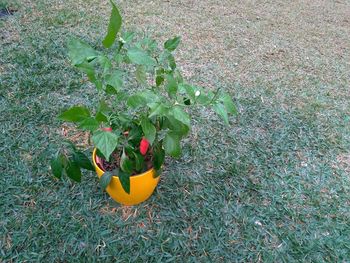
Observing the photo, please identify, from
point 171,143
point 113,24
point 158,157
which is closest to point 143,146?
point 158,157

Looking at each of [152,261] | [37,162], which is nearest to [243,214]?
[152,261]

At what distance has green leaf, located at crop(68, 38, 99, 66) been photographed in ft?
3.08

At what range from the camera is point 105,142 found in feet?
3.14

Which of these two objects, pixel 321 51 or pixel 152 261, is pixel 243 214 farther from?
pixel 321 51

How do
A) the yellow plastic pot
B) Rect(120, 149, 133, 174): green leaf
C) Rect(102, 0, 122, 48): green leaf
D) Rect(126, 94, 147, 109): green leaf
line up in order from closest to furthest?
Rect(102, 0, 122, 48): green leaf → Rect(126, 94, 147, 109): green leaf → Rect(120, 149, 133, 174): green leaf → the yellow plastic pot

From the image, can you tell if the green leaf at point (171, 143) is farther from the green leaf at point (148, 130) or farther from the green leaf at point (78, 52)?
the green leaf at point (78, 52)

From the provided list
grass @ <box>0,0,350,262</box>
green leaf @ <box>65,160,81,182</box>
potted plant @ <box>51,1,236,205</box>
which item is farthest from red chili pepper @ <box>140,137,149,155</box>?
grass @ <box>0,0,350,262</box>

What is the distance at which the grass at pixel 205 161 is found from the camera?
1.43 meters

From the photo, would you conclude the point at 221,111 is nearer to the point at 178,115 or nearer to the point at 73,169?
the point at 178,115

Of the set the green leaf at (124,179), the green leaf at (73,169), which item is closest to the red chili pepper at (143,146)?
the green leaf at (124,179)

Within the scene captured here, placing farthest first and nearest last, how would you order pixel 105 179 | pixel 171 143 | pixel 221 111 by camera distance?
pixel 105 179, pixel 171 143, pixel 221 111

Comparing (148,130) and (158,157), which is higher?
(148,130)

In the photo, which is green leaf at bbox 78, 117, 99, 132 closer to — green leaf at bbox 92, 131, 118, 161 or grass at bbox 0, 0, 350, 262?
green leaf at bbox 92, 131, 118, 161

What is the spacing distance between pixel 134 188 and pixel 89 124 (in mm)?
497
